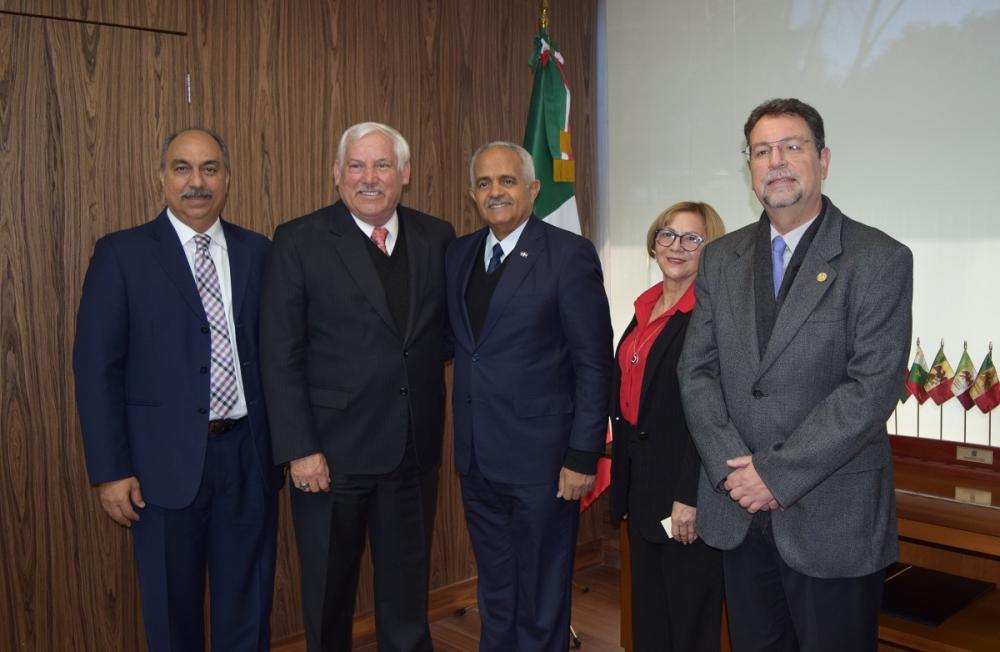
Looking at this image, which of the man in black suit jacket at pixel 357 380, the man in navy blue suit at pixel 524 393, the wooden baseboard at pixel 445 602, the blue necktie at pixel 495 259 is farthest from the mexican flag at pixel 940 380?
the man in black suit jacket at pixel 357 380

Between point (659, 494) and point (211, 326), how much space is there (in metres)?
1.36

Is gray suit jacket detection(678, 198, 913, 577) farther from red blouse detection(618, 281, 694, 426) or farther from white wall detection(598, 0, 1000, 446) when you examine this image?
white wall detection(598, 0, 1000, 446)

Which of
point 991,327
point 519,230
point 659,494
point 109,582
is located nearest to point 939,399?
point 991,327

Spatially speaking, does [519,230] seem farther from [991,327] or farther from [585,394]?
[991,327]

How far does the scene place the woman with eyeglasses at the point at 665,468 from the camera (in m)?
2.35

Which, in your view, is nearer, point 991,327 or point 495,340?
point 495,340

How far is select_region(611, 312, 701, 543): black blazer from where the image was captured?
2340mm

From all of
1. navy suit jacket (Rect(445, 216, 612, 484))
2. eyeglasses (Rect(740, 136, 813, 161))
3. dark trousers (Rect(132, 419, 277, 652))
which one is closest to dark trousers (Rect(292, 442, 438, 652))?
dark trousers (Rect(132, 419, 277, 652))

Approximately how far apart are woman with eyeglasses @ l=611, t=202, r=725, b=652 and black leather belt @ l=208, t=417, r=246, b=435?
1.11 metres

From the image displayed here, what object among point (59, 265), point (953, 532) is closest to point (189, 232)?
point (59, 265)

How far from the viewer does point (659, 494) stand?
2373 millimetres

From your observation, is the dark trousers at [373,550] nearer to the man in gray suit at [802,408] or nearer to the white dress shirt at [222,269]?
the white dress shirt at [222,269]

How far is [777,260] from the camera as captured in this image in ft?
6.95

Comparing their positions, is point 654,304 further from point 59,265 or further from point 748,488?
point 59,265
